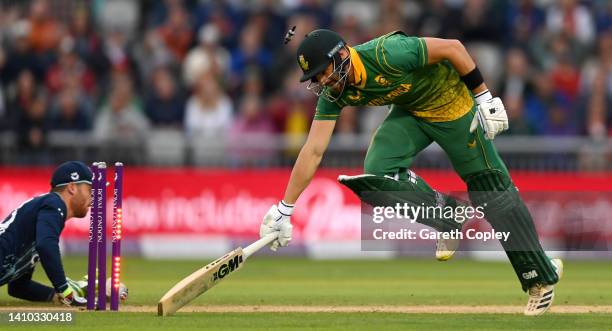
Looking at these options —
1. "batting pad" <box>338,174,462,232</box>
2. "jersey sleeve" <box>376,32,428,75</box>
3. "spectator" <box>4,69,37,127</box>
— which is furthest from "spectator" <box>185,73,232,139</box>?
"jersey sleeve" <box>376,32,428,75</box>

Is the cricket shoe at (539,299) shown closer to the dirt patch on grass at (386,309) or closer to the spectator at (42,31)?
the dirt patch on grass at (386,309)

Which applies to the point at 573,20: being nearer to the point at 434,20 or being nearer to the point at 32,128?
the point at 434,20

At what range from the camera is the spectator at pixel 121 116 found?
1584 cm

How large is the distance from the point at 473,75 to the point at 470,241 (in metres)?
6.86

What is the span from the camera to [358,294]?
1044 cm

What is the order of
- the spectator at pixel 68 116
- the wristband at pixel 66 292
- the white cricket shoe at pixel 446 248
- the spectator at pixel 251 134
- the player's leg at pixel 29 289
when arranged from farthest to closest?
the spectator at pixel 68 116, the spectator at pixel 251 134, the player's leg at pixel 29 289, the white cricket shoe at pixel 446 248, the wristband at pixel 66 292

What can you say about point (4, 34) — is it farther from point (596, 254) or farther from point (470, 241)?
point (596, 254)

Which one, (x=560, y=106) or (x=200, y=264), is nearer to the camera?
(x=200, y=264)

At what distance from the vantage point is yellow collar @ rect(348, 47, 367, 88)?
839 cm

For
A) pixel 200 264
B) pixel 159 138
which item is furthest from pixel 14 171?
pixel 200 264

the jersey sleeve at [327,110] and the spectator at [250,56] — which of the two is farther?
the spectator at [250,56]

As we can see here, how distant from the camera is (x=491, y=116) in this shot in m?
8.39

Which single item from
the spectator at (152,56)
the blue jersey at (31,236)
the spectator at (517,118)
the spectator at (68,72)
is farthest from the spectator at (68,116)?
the blue jersey at (31,236)

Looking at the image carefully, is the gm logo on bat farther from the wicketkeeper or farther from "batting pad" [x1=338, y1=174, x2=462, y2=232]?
the wicketkeeper
